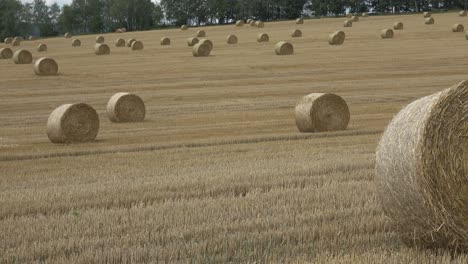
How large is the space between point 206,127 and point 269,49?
2309cm

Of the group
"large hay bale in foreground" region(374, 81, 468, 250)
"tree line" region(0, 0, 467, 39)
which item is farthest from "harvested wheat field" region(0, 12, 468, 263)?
"tree line" region(0, 0, 467, 39)

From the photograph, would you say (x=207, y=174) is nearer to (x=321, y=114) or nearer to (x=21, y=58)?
(x=321, y=114)

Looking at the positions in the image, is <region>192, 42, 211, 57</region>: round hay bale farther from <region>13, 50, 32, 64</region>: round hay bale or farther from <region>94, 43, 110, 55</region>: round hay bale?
<region>13, 50, 32, 64</region>: round hay bale

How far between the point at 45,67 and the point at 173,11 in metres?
62.6

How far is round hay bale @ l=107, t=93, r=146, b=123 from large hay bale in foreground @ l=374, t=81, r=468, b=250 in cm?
1285

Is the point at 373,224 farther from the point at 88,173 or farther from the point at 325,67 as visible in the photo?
the point at 325,67

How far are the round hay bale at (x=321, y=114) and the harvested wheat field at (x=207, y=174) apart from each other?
292 mm

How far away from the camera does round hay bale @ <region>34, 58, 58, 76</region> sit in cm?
3244

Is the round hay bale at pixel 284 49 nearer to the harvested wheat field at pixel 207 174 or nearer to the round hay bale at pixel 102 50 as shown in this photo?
the harvested wheat field at pixel 207 174

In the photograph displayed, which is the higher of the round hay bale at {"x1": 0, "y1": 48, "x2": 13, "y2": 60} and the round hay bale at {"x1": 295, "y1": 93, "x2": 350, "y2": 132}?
the round hay bale at {"x1": 0, "y1": 48, "x2": 13, "y2": 60}

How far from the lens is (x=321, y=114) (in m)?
16.4

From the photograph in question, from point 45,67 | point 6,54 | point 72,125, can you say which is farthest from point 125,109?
point 6,54

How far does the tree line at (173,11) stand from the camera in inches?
3325

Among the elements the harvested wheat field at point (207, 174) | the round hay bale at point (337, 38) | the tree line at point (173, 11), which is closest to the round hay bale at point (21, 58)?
the harvested wheat field at point (207, 174)
